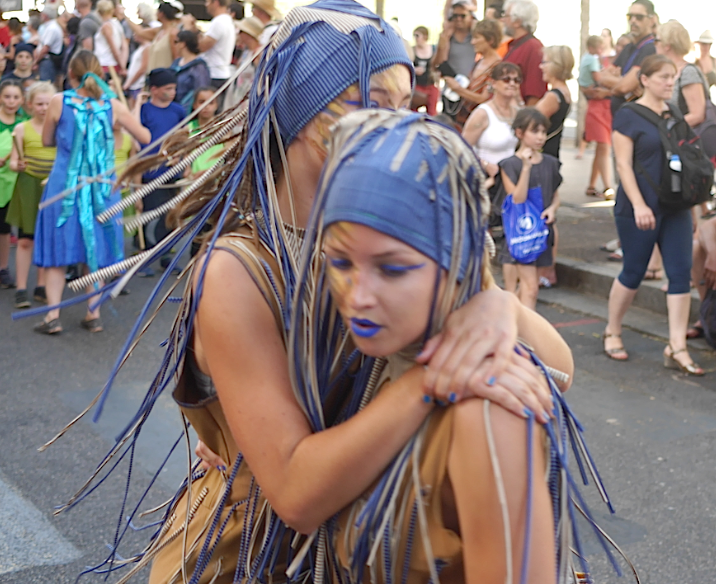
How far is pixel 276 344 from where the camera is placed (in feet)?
4.54

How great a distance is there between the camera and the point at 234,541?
1567mm

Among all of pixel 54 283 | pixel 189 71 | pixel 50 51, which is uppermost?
pixel 189 71

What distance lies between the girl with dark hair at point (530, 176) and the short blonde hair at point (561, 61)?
177cm

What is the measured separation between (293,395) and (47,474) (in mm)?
3171

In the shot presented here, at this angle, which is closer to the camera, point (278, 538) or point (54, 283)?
point (278, 538)

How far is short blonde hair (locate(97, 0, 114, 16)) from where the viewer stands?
12.8 meters

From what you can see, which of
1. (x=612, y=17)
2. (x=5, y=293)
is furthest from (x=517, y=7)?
(x=612, y=17)

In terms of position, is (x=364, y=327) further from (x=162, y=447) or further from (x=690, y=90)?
(x=690, y=90)

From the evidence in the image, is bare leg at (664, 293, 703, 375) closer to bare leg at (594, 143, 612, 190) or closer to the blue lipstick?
bare leg at (594, 143, 612, 190)

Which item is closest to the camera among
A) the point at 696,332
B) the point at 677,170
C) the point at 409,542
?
the point at 409,542

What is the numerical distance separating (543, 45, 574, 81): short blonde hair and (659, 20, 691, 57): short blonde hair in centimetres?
91

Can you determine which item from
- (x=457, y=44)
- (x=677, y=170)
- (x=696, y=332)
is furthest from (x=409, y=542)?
(x=457, y=44)

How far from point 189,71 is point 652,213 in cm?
558

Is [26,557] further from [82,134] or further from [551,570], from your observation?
[82,134]
